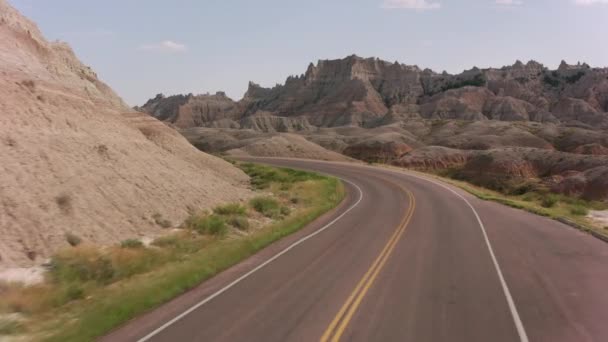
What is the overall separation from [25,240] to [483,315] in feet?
40.2

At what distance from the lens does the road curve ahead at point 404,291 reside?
9758 millimetres

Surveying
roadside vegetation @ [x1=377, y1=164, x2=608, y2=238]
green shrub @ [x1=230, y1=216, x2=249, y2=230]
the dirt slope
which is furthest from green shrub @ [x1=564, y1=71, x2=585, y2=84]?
green shrub @ [x1=230, y1=216, x2=249, y2=230]

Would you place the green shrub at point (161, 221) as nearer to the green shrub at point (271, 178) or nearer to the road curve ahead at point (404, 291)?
the road curve ahead at point (404, 291)

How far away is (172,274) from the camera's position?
14273 millimetres

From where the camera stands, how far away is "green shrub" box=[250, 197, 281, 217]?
27731 millimetres

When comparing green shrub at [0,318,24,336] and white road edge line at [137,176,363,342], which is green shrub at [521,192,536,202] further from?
green shrub at [0,318,24,336]

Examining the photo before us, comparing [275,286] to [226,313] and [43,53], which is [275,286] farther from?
[43,53]

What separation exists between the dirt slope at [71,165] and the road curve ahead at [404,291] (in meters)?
5.88

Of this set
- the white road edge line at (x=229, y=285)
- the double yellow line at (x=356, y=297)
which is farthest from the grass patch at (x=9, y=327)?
the double yellow line at (x=356, y=297)

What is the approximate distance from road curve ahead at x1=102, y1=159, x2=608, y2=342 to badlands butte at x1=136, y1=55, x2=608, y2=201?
33139 mm

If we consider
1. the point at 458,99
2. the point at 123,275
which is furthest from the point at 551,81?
the point at 123,275

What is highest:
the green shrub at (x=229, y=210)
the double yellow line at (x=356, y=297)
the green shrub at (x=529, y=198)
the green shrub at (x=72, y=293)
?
the green shrub at (x=529, y=198)

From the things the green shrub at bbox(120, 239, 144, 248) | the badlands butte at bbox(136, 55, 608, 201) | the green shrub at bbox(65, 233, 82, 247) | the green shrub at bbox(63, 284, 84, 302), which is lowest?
the green shrub at bbox(63, 284, 84, 302)

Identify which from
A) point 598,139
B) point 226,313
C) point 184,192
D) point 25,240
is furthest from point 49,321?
point 598,139
